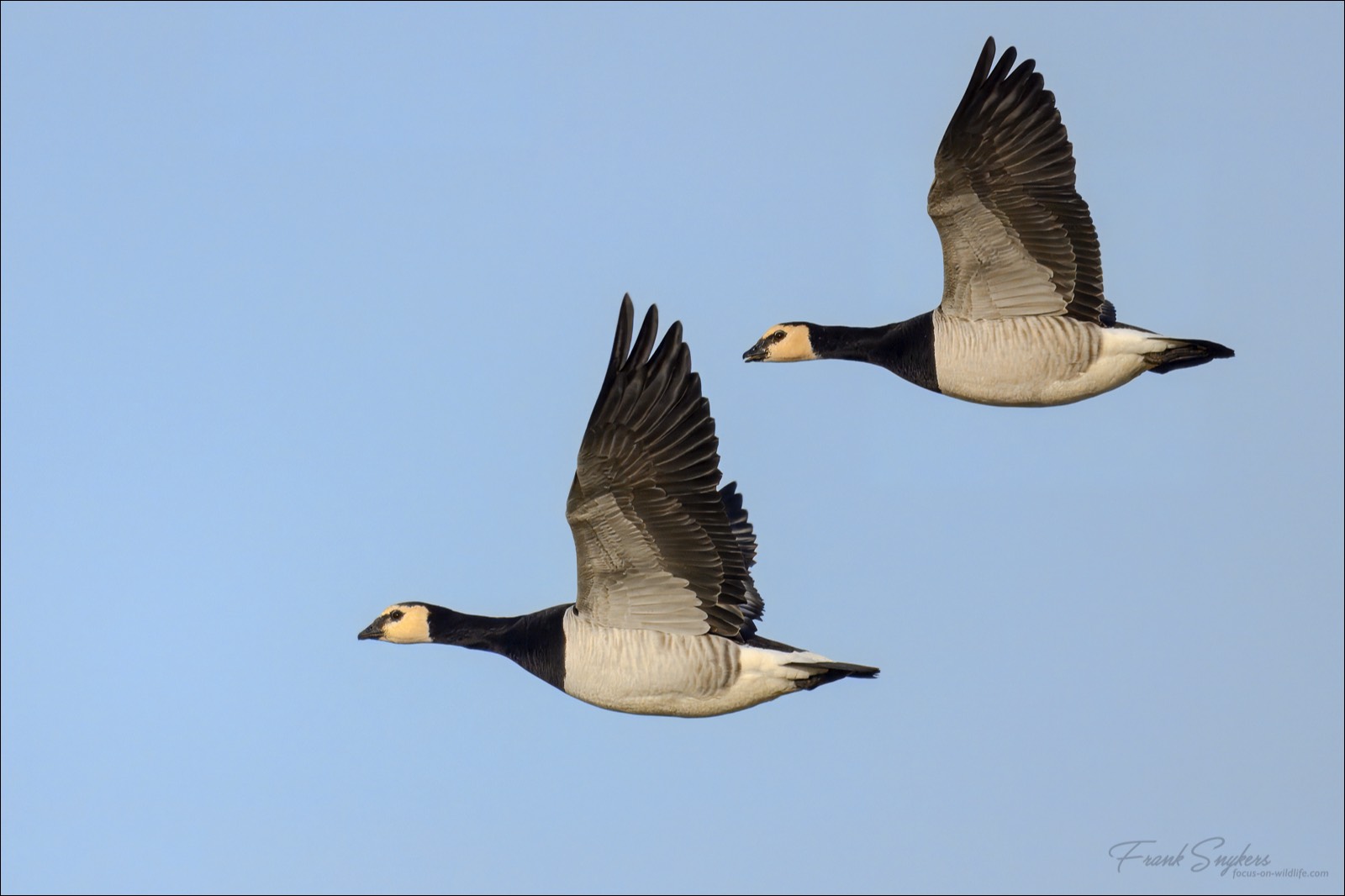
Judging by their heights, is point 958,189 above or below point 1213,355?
above

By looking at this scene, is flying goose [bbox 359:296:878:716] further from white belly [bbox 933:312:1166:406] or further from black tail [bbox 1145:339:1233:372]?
black tail [bbox 1145:339:1233:372]

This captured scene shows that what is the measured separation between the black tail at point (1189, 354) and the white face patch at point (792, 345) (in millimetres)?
3426

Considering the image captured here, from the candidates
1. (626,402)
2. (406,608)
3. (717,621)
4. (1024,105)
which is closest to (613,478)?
(626,402)

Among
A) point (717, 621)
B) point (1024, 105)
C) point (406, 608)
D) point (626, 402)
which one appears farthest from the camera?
point (406, 608)

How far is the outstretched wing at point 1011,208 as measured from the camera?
1692cm

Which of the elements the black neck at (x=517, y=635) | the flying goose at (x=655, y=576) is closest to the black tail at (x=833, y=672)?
the flying goose at (x=655, y=576)

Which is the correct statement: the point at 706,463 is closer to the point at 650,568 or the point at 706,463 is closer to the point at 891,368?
the point at 650,568

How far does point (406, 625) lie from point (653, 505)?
13.6 ft

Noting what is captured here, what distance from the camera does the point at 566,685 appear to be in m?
15.9

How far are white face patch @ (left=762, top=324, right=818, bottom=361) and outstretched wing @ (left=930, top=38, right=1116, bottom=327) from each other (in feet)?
6.11

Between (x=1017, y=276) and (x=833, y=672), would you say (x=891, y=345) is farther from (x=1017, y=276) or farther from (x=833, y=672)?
(x=833, y=672)

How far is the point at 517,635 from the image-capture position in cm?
1664

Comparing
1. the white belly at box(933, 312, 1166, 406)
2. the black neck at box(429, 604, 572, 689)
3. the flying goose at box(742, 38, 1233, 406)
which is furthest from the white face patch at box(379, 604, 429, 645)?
the white belly at box(933, 312, 1166, 406)

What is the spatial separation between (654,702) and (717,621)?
2.86 ft
